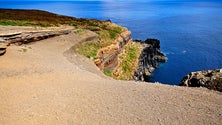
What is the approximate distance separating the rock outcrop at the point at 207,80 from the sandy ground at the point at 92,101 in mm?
1891

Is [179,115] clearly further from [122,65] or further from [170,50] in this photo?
[170,50]

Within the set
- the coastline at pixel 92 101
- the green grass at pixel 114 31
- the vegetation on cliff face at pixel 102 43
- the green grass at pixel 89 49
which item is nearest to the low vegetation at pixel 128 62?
the vegetation on cliff face at pixel 102 43

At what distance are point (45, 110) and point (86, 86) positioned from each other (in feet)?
13.0

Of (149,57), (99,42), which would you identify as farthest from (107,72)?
(149,57)

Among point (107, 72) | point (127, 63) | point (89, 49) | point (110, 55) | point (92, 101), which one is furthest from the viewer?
point (127, 63)

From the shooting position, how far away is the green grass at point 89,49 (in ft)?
117

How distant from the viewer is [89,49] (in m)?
37.9

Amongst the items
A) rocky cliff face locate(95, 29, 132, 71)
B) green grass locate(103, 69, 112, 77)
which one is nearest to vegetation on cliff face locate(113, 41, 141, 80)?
rocky cliff face locate(95, 29, 132, 71)

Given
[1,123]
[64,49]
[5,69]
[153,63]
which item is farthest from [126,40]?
[1,123]

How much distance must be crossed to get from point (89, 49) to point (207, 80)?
19726 mm

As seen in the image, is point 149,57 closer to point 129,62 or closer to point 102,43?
point 129,62

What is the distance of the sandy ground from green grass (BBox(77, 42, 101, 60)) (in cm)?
1381

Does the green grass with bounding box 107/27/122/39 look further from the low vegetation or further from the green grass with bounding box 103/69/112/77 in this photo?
the green grass with bounding box 103/69/112/77

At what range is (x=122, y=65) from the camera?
46.5 metres
